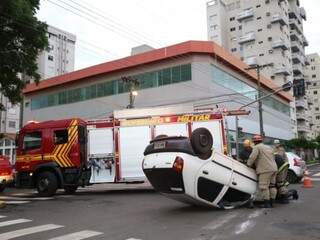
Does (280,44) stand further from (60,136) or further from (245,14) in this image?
(60,136)

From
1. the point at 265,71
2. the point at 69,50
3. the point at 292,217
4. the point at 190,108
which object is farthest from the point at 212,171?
the point at 69,50

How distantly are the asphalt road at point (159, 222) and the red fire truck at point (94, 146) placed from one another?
11.9ft

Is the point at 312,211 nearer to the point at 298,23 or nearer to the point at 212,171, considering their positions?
the point at 212,171

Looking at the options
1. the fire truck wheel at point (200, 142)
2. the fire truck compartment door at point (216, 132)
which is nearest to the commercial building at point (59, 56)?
the fire truck compartment door at point (216, 132)

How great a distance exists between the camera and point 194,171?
33.7ft

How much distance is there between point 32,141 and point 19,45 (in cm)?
810

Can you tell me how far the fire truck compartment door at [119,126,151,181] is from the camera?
17.0 meters

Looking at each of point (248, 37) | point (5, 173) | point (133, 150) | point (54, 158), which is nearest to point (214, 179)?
point (133, 150)

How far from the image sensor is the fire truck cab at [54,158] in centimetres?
1680

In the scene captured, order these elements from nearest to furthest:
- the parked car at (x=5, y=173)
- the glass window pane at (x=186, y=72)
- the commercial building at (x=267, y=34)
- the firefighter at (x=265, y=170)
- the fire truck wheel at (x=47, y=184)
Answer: the firefighter at (x=265, y=170) → the fire truck wheel at (x=47, y=184) → the parked car at (x=5, y=173) → the glass window pane at (x=186, y=72) → the commercial building at (x=267, y=34)

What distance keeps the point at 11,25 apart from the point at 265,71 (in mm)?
67041

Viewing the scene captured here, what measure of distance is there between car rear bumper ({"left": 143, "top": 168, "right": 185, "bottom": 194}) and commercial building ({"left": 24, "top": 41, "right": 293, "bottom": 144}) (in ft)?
101

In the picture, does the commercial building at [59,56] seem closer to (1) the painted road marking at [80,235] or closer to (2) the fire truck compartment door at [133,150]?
(2) the fire truck compartment door at [133,150]

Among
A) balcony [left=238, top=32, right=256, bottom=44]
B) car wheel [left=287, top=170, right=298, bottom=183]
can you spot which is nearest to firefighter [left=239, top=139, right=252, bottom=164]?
car wheel [left=287, top=170, right=298, bottom=183]
